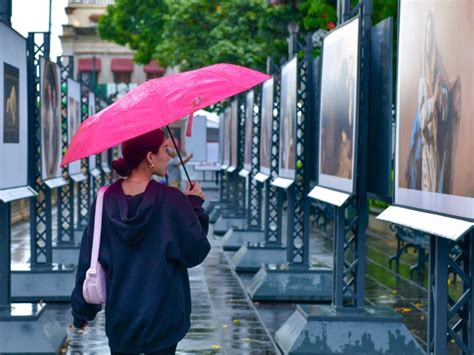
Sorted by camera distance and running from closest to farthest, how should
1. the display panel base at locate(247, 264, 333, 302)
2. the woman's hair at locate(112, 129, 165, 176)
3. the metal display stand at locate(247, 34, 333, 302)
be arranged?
the woman's hair at locate(112, 129, 165, 176) → the metal display stand at locate(247, 34, 333, 302) → the display panel base at locate(247, 264, 333, 302)

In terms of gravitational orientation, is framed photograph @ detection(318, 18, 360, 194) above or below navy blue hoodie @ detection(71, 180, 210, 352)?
above

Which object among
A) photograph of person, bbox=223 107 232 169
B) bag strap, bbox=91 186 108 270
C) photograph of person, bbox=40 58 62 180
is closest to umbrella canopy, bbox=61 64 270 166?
bag strap, bbox=91 186 108 270

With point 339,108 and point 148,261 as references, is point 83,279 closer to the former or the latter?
point 148,261

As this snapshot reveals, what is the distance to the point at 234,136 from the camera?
2884cm

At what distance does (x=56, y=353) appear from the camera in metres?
10.6

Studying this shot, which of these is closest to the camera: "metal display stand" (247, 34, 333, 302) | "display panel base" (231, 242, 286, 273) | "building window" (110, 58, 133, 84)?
"metal display stand" (247, 34, 333, 302)

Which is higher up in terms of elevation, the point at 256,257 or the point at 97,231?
the point at 97,231

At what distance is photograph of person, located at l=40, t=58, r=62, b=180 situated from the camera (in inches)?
559

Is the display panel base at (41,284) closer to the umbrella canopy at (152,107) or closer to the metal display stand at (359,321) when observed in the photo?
the metal display stand at (359,321)

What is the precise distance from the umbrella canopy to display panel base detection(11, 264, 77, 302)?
8.50 m

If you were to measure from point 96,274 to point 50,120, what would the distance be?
9089 mm

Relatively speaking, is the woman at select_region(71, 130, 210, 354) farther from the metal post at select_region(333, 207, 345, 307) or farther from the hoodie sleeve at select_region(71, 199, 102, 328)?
the metal post at select_region(333, 207, 345, 307)

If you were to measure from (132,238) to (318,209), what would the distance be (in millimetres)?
24925

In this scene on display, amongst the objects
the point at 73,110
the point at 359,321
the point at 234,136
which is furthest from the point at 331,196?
the point at 234,136
